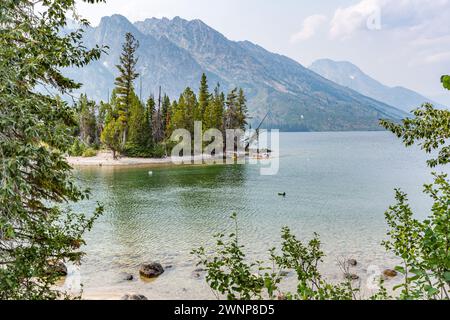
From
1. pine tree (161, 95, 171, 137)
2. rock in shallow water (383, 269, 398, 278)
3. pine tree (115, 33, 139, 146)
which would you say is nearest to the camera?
rock in shallow water (383, 269, 398, 278)

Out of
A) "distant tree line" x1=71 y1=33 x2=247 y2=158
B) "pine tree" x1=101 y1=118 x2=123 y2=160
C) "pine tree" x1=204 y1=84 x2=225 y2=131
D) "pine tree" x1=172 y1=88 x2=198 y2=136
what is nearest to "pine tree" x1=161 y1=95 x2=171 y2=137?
"distant tree line" x1=71 y1=33 x2=247 y2=158

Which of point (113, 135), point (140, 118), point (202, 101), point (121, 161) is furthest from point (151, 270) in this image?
point (202, 101)

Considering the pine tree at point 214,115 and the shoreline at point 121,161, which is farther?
the pine tree at point 214,115

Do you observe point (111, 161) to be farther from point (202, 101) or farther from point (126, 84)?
point (202, 101)

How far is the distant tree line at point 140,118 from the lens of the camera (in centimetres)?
7100

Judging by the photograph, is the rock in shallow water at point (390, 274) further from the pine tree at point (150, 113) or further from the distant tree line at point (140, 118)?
the pine tree at point (150, 113)

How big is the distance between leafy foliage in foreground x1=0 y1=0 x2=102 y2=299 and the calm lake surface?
13.2 ft

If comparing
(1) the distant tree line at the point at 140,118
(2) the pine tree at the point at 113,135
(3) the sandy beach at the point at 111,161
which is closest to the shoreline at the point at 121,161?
(3) the sandy beach at the point at 111,161

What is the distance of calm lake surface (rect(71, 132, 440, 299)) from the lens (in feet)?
57.3

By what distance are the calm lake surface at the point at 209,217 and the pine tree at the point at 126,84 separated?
17.8m

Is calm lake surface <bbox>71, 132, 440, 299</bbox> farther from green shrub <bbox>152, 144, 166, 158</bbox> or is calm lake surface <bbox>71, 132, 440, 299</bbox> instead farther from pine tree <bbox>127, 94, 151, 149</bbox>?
green shrub <bbox>152, 144, 166, 158</bbox>

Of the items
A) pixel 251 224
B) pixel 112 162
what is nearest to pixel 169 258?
pixel 251 224

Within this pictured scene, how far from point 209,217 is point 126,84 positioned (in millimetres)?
51006
